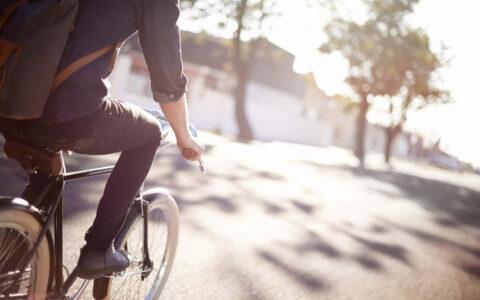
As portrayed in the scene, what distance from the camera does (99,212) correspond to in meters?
1.76

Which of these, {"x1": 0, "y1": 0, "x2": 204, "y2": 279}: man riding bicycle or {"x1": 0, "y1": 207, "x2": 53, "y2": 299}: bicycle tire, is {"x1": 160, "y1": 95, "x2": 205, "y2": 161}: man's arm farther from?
{"x1": 0, "y1": 207, "x2": 53, "y2": 299}: bicycle tire

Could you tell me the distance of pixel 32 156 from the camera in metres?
1.46

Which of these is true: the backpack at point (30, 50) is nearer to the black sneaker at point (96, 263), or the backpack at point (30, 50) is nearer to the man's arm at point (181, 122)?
the man's arm at point (181, 122)

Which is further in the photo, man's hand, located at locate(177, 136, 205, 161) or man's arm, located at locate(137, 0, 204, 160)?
man's hand, located at locate(177, 136, 205, 161)

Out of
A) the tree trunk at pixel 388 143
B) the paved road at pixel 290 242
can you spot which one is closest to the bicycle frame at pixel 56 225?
the paved road at pixel 290 242

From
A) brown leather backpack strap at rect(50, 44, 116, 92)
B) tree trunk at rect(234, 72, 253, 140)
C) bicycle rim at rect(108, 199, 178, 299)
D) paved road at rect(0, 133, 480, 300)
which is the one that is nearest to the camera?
brown leather backpack strap at rect(50, 44, 116, 92)

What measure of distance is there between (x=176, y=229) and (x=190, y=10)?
74.6 feet

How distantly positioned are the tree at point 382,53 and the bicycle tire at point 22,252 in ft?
93.2

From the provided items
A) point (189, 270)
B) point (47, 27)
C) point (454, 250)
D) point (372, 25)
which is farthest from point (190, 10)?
point (47, 27)

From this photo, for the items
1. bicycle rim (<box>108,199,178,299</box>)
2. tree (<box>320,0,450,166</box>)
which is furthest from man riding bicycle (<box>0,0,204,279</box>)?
tree (<box>320,0,450,166</box>)

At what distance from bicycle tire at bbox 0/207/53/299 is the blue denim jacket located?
353 mm

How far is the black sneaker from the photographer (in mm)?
1707

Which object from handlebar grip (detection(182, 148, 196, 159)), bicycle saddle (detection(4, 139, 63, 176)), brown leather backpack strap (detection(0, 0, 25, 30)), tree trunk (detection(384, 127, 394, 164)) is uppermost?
brown leather backpack strap (detection(0, 0, 25, 30))

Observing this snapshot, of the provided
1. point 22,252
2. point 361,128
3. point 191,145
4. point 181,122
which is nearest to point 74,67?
point 181,122
